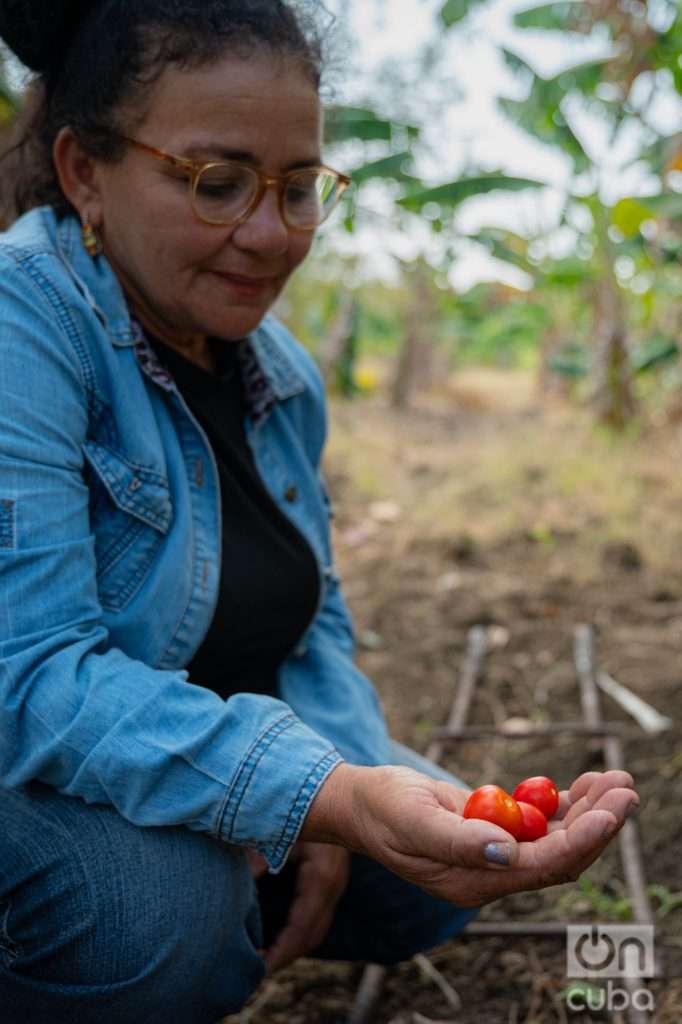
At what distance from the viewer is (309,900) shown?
166 cm

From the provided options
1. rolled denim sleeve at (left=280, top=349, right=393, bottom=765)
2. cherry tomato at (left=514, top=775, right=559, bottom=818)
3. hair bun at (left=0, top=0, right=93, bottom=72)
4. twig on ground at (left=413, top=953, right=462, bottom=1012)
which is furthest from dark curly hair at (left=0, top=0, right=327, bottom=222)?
twig on ground at (left=413, top=953, right=462, bottom=1012)

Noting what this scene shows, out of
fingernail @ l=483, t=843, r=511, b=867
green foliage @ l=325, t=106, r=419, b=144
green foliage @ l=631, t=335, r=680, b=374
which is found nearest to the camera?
fingernail @ l=483, t=843, r=511, b=867

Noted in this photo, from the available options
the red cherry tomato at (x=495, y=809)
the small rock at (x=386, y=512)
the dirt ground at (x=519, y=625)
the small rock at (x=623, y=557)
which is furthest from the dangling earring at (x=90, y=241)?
the small rock at (x=386, y=512)

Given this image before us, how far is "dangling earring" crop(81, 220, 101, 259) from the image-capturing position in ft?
5.08

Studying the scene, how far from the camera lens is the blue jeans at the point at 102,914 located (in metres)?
1.30

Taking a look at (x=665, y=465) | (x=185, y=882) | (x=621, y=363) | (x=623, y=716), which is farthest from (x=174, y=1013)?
(x=621, y=363)

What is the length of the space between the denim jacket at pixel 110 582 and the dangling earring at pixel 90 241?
0.05 ft

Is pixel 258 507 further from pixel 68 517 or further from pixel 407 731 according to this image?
pixel 407 731

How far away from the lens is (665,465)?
258 inches
